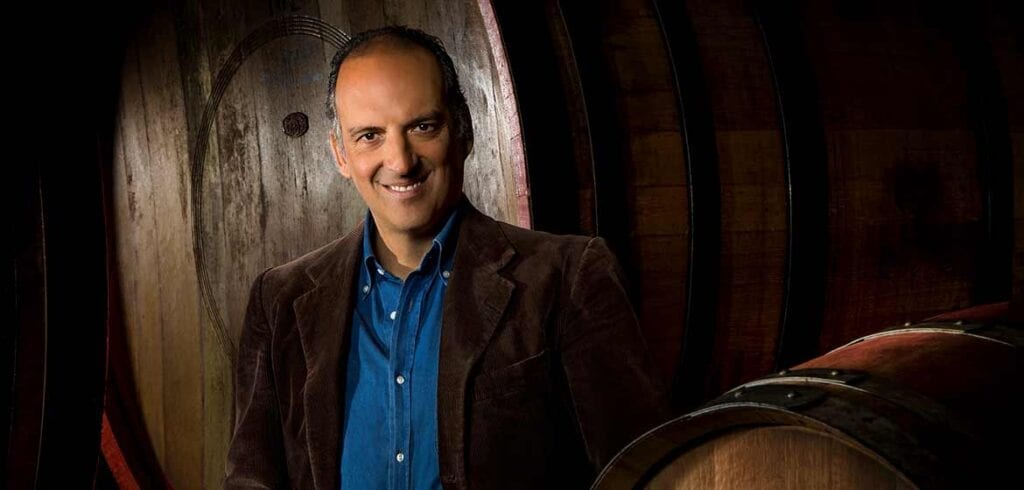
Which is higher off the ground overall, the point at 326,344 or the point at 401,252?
the point at 401,252

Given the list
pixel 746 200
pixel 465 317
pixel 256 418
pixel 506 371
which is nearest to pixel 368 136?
pixel 465 317

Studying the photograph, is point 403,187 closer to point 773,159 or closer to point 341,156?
point 341,156

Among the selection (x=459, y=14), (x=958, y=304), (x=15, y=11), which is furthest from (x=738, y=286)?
(x=15, y=11)

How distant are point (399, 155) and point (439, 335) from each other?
0.31 meters

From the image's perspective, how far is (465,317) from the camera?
1.46 m

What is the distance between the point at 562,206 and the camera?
186cm

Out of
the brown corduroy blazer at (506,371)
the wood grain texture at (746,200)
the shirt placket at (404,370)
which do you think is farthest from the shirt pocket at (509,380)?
the wood grain texture at (746,200)

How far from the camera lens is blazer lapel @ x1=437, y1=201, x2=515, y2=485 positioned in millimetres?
1408

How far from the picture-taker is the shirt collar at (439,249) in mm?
1506

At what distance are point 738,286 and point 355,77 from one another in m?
1.12

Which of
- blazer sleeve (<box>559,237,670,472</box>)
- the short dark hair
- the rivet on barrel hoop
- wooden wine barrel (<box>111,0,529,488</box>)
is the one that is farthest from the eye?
the rivet on barrel hoop

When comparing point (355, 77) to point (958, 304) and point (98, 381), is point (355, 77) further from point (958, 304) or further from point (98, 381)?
point (958, 304)

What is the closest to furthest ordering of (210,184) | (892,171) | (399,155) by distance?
(399,155), (892,171), (210,184)

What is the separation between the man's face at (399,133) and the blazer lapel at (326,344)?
0.60 feet
